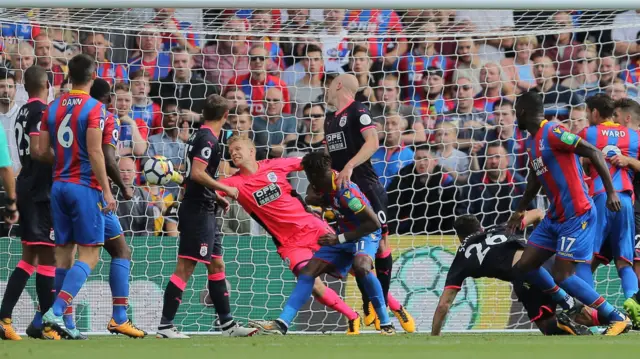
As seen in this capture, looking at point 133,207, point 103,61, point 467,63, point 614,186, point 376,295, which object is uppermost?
point 467,63

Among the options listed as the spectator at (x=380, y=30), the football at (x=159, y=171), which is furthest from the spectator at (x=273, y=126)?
the football at (x=159, y=171)

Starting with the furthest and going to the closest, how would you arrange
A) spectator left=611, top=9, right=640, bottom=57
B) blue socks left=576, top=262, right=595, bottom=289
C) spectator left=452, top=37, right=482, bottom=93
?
spectator left=611, top=9, right=640, bottom=57
spectator left=452, top=37, right=482, bottom=93
blue socks left=576, top=262, right=595, bottom=289

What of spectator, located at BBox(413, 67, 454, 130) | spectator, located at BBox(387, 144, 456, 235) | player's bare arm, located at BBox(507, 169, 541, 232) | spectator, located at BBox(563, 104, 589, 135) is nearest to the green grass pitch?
player's bare arm, located at BBox(507, 169, 541, 232)

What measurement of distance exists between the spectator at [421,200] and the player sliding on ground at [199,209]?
9.35 ft

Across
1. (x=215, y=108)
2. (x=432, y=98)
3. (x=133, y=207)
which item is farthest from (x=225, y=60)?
(x=215, y=108)

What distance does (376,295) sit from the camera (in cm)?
782

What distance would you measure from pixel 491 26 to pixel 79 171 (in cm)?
493

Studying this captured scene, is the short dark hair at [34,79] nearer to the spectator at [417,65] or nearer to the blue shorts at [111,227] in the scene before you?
the blue shorts at [111,227]

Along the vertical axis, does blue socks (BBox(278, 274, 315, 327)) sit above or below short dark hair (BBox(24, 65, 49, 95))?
below

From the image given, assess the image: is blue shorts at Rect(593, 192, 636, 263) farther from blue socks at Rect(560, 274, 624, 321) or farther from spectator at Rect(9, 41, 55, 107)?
spectator at Rect(9, 41, 55, 107)

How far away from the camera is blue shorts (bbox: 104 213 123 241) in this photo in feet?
24.4

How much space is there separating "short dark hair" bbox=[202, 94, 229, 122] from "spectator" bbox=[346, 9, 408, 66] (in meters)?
2.31

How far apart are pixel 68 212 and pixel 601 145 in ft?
13.2

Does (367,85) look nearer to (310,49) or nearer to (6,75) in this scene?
(310,49)
